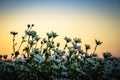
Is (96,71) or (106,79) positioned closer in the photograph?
(106,79)

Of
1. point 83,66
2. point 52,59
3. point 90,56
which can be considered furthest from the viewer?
point 90,56

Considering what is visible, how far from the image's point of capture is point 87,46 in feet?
28.8

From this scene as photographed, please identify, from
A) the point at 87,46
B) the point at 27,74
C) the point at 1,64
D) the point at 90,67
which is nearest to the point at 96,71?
the point at 90,67

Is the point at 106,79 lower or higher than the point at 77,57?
lower

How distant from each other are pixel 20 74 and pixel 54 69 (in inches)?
30.3

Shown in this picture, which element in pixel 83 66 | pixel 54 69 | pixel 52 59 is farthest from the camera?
pixel 83 66

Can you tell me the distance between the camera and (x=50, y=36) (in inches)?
366

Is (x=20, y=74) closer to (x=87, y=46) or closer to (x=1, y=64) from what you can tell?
(x=1, y=64)

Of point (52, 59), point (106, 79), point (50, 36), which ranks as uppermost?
point (50, 36)

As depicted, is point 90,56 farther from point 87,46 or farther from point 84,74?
point 84,74

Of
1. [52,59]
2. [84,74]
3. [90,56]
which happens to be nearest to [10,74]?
[52,59]

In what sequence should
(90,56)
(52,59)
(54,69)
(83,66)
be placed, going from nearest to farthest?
(54,69) → (52,59) → (83,66) → (90,56)

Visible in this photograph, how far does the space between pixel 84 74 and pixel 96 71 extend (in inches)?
28.7

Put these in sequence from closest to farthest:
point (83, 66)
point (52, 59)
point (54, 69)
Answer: point (54, 69) < point (52, 59) < point (83, 66)
